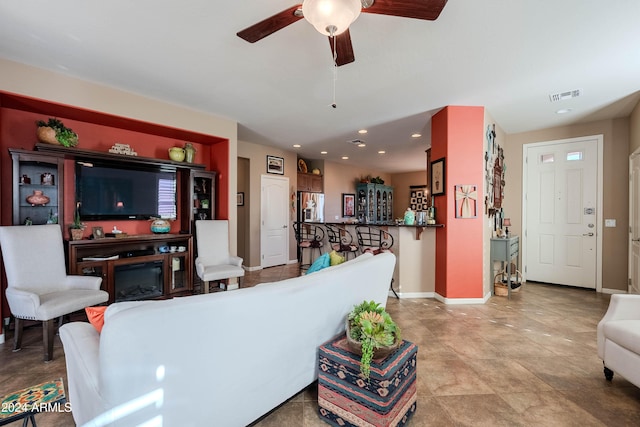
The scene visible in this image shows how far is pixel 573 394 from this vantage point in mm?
1923

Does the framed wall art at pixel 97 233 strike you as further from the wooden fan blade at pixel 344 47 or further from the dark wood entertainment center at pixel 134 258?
the wooden fan blade at pixel 344 47

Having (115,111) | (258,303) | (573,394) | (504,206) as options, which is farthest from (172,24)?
(504,206)

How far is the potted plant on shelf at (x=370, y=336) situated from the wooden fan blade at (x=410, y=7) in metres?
1.72

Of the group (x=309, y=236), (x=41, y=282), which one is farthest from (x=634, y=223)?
(x=41, y=282)

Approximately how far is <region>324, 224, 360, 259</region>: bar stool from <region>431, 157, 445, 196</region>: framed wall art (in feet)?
4.94

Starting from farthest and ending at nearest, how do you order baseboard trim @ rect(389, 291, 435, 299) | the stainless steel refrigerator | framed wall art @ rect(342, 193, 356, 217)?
framed wall art @ rect(342, 193, 356, 217) < the stainless steel refrigerator < baseboard trim @ rect(389, 291, 435, 299)

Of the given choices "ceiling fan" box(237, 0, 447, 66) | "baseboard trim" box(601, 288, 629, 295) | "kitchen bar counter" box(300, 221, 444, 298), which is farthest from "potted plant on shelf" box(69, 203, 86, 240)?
"baseboard trim" box(601, 288, 629, 295)

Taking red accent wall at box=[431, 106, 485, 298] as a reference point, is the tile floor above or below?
below

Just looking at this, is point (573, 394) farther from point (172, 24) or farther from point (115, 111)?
point (115, 111)

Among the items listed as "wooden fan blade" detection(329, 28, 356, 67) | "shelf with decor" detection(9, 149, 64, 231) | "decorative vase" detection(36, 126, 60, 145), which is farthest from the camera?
"decorative vase" detection(36, 126, 60, 145)

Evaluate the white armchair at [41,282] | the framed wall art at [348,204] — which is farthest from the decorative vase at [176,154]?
the framed wall art at [348,204]

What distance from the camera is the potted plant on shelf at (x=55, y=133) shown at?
9.73ft

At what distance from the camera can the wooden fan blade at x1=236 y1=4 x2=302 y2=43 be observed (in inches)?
65.4

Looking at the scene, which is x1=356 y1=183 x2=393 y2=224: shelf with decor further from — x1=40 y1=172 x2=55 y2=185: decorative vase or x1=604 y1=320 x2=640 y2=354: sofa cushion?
x1=40 y1=172 x2=55 y2=185: decorative vase
